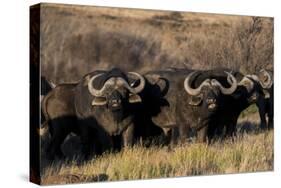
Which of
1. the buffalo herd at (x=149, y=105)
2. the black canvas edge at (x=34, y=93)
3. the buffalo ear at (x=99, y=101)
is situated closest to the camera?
the black canvas edge at (x=34, y=93)

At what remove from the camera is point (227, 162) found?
11469mm

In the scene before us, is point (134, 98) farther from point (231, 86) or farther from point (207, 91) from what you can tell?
point (231, 86)

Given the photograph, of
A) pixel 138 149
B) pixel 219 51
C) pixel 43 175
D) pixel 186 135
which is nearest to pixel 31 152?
pixel 43 175

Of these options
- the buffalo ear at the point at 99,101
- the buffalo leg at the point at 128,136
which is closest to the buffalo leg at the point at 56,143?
the buffalo ear at the point at 99,101

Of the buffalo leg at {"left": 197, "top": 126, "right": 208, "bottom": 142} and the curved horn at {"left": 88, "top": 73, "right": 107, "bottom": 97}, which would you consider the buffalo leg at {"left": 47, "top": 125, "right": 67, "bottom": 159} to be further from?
the buffalo leg at {"left": 197, "top": 126, "right": 208, "bottom": 142}

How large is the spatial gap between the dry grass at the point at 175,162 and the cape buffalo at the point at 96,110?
7.5 inches

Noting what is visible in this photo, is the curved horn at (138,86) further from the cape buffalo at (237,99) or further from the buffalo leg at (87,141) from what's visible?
the cape buffalo at (237,99)

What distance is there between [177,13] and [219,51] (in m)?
0.80

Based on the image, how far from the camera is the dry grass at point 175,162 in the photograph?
34.1 ft

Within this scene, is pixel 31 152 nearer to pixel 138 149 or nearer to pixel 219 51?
pixel 138 149

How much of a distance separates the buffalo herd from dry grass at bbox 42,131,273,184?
0.13 meters

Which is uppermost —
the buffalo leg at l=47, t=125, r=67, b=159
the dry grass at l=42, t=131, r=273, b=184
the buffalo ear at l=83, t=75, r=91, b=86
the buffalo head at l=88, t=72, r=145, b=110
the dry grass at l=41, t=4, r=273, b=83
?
the dry grass at l=41, t=4, r=273, b=83

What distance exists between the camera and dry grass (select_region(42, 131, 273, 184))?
409 inches

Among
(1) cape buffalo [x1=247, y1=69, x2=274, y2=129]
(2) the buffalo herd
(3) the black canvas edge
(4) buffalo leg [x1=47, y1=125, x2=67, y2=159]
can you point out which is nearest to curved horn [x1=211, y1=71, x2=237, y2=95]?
(2) the buffalo herd
